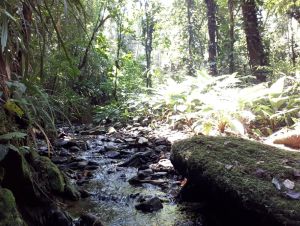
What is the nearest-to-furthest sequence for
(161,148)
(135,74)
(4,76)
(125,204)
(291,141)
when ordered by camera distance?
(4,76)
(125,204)
(291,141)
(161,148)
(135,74)

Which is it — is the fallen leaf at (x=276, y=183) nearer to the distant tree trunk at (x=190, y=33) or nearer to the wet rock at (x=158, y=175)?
the wet rock at (x=158, y=175)

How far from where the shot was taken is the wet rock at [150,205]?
2.58m

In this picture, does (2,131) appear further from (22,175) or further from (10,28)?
(10,28)

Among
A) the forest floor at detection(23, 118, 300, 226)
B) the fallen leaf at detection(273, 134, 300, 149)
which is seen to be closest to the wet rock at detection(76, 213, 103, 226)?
the forest floor at detection(23, 118, 300, 226)

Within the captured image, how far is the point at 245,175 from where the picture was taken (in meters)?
2.16

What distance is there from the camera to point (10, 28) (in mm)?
1985

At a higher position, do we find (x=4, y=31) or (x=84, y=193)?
(x=4, y=31)

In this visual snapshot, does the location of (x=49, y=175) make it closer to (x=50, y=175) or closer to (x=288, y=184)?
(x=50, y=175)

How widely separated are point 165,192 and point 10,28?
1.84m

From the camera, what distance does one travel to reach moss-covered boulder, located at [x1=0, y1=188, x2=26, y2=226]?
1.58 m

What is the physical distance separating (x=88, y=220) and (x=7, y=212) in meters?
0.78

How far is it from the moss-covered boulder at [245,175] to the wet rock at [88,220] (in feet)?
2.57

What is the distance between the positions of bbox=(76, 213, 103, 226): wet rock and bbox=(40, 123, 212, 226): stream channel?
4.3 inches

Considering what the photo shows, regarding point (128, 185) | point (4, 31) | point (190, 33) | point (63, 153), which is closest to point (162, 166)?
point (128, 185)
